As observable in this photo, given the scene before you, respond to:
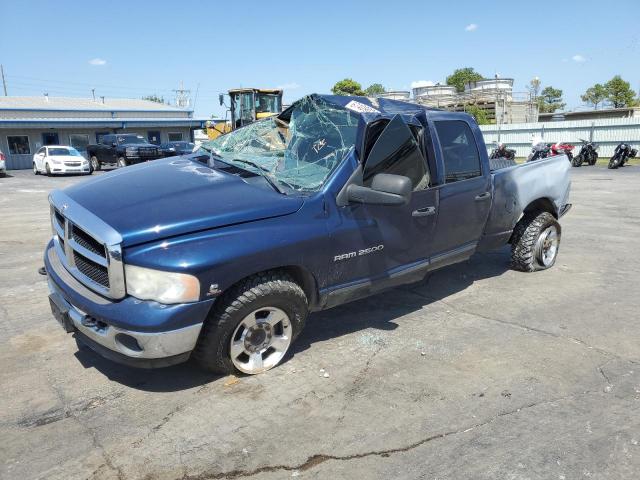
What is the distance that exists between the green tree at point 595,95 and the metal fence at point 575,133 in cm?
5645

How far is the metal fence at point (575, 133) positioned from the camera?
24906mm

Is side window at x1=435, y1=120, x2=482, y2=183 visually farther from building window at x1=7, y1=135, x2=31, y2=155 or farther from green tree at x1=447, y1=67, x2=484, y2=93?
green tree at x1=447, y1=67, x2=484, y2=93

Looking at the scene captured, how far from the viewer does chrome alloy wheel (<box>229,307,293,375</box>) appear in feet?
11.0

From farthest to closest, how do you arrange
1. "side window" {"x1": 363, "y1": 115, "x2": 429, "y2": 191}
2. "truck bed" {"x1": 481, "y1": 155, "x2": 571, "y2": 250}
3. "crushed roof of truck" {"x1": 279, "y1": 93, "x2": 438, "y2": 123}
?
"truck bed" {"x1": 481, "y1": 155, "x2": 571, "y2": 250} → "crushed roof of truck" {"x1": 279, "y1": 93, "x2": 438, "y2": 123} → "side window" {"x1": 363, "y1": 115, "x2": 429, "y2": 191}

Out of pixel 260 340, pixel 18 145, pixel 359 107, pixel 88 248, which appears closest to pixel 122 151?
pixel 18 145

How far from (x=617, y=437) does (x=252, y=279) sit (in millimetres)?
2341

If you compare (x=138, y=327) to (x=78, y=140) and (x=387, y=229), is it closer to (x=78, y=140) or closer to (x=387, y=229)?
(x=387, y=229)

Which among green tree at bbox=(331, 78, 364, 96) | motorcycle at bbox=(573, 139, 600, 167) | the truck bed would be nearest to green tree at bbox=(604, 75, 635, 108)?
green tree at bbox=(331, 78, 364, 96)

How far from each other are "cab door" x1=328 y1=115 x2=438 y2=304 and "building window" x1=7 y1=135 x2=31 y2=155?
37.2 metres

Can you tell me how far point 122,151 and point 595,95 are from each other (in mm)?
79468

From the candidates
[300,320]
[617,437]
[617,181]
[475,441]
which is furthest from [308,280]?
[617,181]

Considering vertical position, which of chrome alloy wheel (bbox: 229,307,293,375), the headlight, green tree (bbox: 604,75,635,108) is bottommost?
chrome alloy wheel (bbox: 229,307,293,375)

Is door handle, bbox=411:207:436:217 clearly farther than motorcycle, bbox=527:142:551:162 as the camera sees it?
No

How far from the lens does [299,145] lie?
13.6 feet
